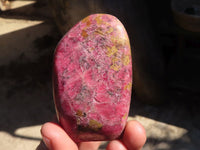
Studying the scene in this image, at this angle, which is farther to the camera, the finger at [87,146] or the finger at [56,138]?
the finger at [87,146]

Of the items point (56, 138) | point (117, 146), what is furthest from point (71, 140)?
point (117, 146)

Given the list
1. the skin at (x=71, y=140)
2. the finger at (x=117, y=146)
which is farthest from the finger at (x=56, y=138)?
the finger at (x=117, y=146)

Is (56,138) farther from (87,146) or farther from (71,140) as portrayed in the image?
(87,146)

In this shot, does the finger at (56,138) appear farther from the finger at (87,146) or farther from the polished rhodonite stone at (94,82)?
the finger at (87,146)

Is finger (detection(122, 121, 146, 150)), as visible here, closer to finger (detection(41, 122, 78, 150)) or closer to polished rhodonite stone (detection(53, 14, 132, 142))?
polished rhodonite stone (detection(53, 14, 132, 142))

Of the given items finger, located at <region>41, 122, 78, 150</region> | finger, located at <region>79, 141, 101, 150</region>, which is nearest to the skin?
finger, located at <region>41, 122, 78, 150</region>

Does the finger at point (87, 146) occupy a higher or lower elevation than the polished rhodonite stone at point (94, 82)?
lower

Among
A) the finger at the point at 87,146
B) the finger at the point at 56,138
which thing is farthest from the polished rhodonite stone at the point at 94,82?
the finger at the point at 87,146

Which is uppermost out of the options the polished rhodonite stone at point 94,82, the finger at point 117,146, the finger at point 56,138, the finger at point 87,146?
the polished rhodonite stone at point 94,82
